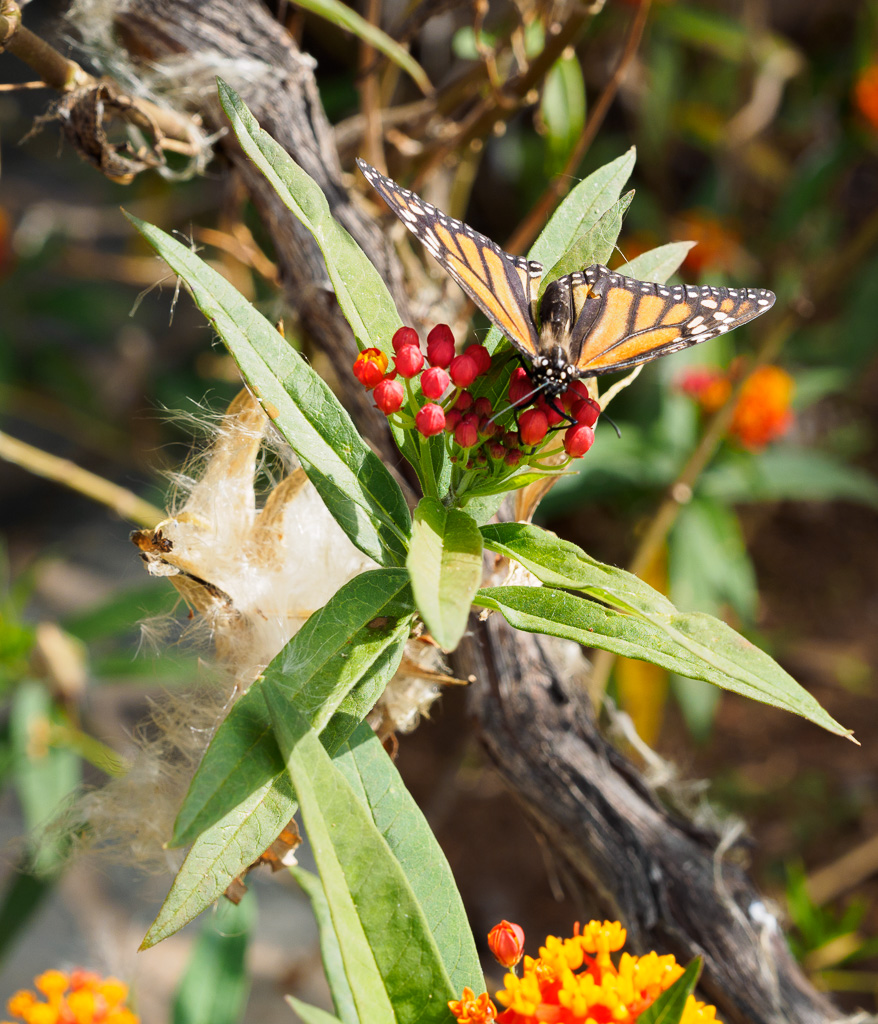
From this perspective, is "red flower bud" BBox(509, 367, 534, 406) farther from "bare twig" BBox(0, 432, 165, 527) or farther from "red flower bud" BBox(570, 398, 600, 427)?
"bare twig" BBox(0, 432, 165, 527)

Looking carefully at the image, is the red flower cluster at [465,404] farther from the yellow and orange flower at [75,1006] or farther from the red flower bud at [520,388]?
the yellow and orange flower at [75,1006]

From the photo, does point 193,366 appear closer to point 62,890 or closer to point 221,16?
point 62,890

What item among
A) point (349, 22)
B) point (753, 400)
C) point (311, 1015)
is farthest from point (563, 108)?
point (311, 1015)

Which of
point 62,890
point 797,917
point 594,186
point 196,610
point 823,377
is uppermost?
point 594,186

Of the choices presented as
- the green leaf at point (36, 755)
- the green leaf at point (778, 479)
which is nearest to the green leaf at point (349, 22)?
the green leaf at point (36, 755)

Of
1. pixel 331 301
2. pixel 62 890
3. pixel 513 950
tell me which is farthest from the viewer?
pixel 62 890

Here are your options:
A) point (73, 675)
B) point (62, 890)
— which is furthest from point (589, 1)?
point (62, 890)

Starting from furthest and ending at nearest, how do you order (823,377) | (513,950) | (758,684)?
(823,377)
(513,950)
(758,684)

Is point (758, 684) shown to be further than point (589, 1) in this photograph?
No

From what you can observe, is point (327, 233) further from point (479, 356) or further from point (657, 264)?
point (657, 264)

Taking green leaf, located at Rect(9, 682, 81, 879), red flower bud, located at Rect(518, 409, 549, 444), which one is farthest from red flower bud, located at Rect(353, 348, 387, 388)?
green leaf, located at Rect(9, 682, 81, 879)
